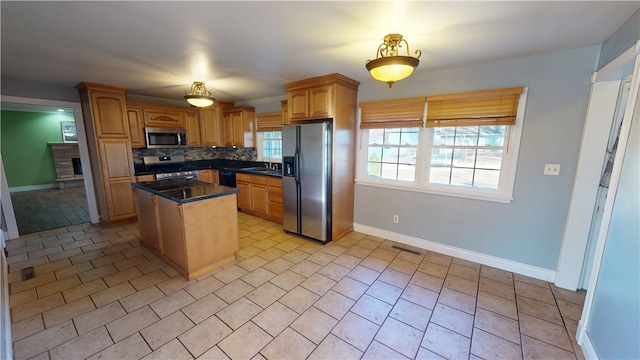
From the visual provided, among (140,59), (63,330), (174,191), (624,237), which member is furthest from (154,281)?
(624,237)

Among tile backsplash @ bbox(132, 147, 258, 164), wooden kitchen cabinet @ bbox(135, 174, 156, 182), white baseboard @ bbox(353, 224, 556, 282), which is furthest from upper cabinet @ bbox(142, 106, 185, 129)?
white baseboard @ bbox(353, 224, 556, 282)

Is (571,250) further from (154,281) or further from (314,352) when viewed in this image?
(154,281)

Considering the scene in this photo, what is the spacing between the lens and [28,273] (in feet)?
8.68

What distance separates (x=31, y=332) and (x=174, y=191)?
1.51 metres

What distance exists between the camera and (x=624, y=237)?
147 cm

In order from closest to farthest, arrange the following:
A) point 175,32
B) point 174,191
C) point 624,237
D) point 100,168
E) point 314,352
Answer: point 624,237
point 314,352
point 175,32
point 174,191
point 100,168

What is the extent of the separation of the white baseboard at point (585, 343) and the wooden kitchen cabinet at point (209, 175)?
5690mm

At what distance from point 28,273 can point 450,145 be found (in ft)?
16.8

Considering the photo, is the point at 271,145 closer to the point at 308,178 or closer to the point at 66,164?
the point at 308,178

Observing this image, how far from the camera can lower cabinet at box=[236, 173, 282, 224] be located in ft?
13.9

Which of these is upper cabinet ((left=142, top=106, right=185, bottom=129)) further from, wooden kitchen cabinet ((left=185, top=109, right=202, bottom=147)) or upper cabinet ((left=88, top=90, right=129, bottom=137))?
upper cabinet ((left=88, top=90, right=129, bottom=137))

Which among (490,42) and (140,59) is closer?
(490,42)

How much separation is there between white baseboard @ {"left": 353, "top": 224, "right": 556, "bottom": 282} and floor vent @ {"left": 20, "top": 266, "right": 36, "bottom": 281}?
13.2 feet

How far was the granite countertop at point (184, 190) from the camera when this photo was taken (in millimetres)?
2518
